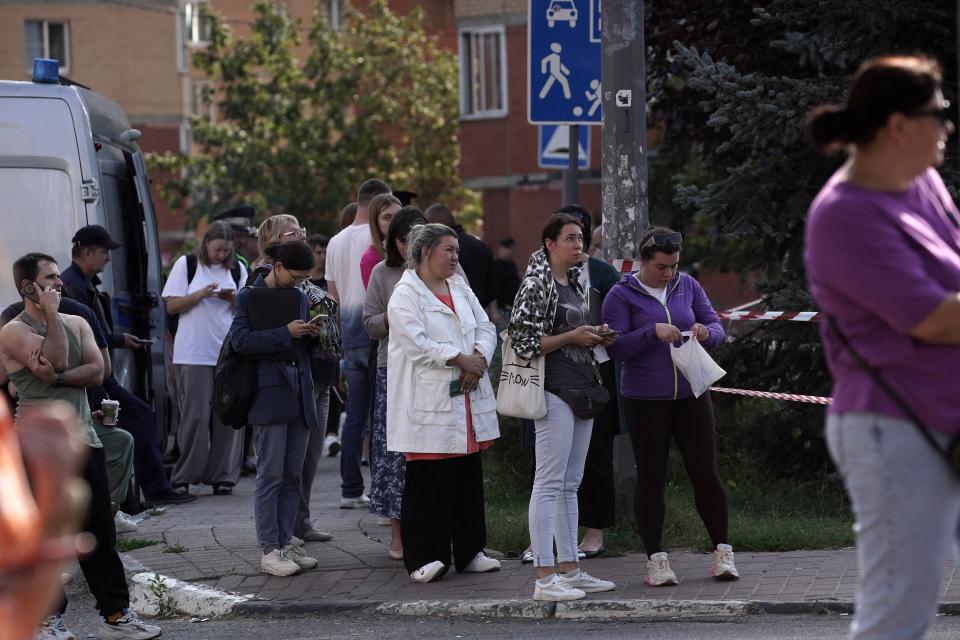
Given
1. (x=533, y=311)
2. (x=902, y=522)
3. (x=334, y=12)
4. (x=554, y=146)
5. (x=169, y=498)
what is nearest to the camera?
(x=902, y=522)

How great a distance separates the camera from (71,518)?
10.2 ft

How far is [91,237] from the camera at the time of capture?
10.5 metres

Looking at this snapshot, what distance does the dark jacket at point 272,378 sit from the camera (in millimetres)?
8758

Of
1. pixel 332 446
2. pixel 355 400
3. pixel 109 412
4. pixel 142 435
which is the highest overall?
pixel 109 412

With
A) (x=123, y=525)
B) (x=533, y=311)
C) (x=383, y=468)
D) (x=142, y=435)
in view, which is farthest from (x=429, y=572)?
(x=142, y=435)

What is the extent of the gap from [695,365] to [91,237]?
14.5 ft

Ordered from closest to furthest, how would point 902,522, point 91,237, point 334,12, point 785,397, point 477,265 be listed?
point 902,522 → point 91,237 → point 785,397 → point 477,265 → point 334,12

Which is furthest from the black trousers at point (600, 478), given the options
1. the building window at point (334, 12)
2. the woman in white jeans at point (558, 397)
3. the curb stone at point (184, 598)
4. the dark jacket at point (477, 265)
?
the building window at point (334, 12)

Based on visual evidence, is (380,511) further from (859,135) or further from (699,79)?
(859,135)

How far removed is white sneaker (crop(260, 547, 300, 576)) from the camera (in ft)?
28.8

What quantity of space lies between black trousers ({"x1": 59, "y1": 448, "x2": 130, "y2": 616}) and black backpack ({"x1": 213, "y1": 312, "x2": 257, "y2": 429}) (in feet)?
4.49

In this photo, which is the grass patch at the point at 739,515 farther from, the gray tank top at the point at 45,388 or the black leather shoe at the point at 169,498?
the gray tank top at the point at 45,388

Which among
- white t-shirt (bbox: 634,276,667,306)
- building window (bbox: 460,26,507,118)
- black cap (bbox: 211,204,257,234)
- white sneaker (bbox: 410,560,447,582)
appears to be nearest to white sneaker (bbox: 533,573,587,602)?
white sneaker (bbox: 410,560,447,582)

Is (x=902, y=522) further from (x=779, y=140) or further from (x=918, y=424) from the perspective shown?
(x=779, y=140)
